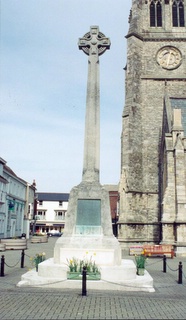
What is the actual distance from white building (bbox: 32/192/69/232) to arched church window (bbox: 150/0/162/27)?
54146mm

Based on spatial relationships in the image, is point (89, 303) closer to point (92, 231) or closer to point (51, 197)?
point (92, 231)

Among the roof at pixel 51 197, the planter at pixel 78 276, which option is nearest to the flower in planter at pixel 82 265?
the planter at pixel 78 276

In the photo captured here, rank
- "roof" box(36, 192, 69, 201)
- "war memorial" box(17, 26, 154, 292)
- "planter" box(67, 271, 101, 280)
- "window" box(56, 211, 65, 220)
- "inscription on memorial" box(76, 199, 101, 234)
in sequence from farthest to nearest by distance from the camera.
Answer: "roof" box(36, 192, 69, 201) → "window" box(56, 211, 65, 220) → "inscription on memorial" box(76, 199, 101, 234) → "war memorial" box(17, 26, 154, 292) → "planter" box(67, 271, 101, 280)

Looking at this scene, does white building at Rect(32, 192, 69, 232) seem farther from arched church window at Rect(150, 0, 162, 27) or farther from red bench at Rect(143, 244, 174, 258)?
red bench at Rect(143, 244, 174, 258)

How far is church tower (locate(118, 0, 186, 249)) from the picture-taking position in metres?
28.5

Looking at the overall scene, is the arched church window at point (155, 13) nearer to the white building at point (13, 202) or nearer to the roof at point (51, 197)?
the white building at point (13, 202)

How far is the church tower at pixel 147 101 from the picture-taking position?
93.4 ft

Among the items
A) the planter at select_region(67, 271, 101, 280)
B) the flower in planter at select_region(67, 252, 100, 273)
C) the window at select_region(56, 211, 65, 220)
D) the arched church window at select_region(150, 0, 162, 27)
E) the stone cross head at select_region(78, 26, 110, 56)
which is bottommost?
the planter at select_region(67, 271, 101, 280)

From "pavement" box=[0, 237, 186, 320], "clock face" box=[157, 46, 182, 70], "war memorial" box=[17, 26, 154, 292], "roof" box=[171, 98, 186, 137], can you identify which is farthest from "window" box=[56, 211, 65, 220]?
"pavement" box=[0, 237, 186, 320]

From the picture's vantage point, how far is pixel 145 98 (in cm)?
3306

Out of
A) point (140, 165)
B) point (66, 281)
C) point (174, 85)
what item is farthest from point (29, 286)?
point (174, 85)

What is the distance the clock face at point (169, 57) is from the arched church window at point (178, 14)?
11.9ft

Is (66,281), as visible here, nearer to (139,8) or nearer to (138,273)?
(138,273)

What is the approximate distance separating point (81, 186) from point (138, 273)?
3.49 metres
